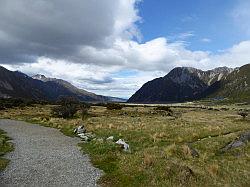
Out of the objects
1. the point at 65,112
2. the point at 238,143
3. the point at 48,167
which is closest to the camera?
the point at 48,167

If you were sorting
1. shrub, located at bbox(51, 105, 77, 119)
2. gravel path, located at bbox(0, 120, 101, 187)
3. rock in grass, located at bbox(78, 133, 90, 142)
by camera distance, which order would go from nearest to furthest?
gravel path, located at bbox(0, 120, 101, 187)
rock in grass, located at bbox(78, 133, 90, 142)
shrub, located at bbox(51, 105, 77, 119)

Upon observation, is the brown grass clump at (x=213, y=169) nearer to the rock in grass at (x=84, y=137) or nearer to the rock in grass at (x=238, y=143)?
the rock in grass at (x=238, y=143)

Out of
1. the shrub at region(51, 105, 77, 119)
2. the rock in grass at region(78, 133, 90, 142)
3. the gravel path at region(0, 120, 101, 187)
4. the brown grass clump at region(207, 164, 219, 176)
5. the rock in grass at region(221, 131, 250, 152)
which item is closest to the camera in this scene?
the gravel path at region(0, 120, 101, 187)

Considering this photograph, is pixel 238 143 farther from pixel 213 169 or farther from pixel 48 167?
pixel 48 167

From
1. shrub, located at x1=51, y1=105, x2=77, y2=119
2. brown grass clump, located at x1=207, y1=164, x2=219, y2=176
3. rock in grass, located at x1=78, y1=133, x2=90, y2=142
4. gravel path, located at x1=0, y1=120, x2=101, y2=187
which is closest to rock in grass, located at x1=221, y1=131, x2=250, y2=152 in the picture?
brown grass clump, located at x1=207, y1=164, x2=219, y2=176

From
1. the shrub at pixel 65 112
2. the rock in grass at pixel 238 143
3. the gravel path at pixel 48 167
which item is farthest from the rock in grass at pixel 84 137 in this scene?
the shrub at pixel 65 112

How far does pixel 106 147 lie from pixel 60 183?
1052cm

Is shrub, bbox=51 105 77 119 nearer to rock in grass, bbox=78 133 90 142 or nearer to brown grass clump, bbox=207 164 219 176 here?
rock in grass, bbox=78 133 90 142

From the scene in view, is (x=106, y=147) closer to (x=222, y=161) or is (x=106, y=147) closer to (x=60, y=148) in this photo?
(x=60, y=148)

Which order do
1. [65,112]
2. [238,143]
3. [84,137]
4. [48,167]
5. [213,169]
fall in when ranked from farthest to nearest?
1. [65,112]
2. [84,137]
3. [238,143]
4. [48,167]
5. [213,169]

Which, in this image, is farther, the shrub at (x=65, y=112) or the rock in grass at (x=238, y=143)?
the shrub at (x=65, y=112)

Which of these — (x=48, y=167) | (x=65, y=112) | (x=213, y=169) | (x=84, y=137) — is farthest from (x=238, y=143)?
(x=65, y=112)

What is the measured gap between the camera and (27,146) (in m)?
33.2

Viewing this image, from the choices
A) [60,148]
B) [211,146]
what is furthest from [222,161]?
[60,148]
